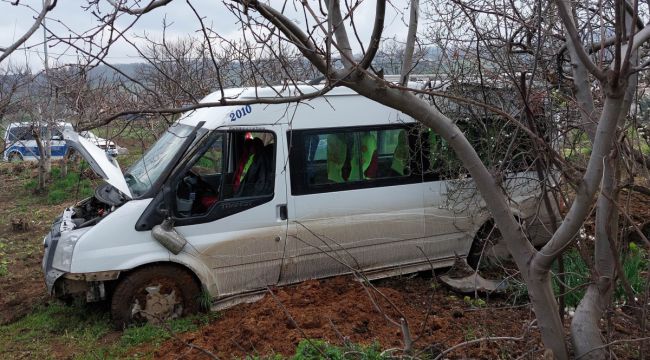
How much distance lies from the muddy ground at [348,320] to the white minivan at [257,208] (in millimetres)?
275

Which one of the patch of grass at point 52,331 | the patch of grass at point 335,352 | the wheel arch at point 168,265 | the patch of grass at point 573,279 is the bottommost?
the patch of grass at point 52,331

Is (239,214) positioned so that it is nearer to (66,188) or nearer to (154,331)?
(154,331)

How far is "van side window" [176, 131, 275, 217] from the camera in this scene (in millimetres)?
5434

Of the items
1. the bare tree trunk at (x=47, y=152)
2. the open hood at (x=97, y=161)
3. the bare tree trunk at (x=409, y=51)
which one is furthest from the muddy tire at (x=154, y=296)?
the bare tree trunk at (x=47, y=152)

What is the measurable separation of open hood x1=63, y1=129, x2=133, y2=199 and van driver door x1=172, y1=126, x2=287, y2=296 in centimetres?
47

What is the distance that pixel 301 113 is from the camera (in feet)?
18.5

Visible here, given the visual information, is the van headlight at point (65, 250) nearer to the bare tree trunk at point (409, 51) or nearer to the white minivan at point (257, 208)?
the white minivan at point (257, 208)

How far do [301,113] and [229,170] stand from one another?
0.91 meters

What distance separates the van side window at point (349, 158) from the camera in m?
5.62

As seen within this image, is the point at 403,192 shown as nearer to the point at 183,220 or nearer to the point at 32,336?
the point at 183,220

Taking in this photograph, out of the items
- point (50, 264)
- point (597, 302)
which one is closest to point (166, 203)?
point (50, 264)

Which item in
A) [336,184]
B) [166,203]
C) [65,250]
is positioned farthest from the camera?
[336,184]

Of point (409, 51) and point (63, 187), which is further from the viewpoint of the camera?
point (63, 187)

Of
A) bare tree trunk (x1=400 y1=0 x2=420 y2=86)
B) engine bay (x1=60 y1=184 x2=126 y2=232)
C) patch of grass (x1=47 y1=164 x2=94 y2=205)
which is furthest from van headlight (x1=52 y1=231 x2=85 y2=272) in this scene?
patch of grass (x1=47 y1=164 x2=94 y2=205)
